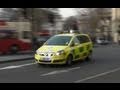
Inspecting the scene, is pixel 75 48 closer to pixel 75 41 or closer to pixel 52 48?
pixel 75 41

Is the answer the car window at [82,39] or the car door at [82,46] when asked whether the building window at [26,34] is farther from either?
the car door at [82,46]

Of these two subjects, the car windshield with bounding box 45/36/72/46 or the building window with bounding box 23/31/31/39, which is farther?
the building window with bounding box 23/31/31/39

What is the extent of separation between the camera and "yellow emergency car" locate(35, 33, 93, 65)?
14296 mm

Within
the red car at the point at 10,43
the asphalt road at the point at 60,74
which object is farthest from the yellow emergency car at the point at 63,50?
the red car at the point at 10,43

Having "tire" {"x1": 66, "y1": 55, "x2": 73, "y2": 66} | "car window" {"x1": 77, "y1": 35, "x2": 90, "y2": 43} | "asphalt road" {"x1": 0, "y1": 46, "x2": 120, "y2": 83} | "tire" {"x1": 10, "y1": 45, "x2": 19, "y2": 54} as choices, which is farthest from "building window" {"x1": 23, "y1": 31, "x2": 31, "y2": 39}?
"tire" {"x1": 66, "y1": 55, "x2": 73, "y2": 66}

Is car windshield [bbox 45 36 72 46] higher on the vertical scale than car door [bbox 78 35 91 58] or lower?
higher

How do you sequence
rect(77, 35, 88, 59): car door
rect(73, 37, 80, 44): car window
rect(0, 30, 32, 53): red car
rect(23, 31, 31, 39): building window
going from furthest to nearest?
rect(23, 31, 31, 39): building window < rect(0, 30, 32, 53): red car < rect(77, 35, 88, 59): car door < rect(73, 37, 80, 44): car window

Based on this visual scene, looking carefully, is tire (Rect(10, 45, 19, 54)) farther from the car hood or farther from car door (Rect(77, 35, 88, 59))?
the car hood

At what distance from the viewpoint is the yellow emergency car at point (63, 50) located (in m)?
14.3

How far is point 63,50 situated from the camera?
14398mm

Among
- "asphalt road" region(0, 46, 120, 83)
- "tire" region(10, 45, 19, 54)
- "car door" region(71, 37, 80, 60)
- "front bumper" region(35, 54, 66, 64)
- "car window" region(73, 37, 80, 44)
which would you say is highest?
"car window" region(73, 37, 80, 44)
